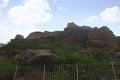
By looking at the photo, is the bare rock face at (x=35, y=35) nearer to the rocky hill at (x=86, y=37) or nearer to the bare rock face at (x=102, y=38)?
the rocky hill at (x=86, y=37)

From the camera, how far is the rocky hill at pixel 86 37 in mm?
41969

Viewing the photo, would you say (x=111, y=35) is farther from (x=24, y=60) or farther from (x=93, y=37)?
(x=24, y=60)

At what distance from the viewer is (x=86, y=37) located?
43.7m

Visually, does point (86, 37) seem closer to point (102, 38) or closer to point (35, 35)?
point (102, 38)

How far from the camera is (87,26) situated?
47594mm

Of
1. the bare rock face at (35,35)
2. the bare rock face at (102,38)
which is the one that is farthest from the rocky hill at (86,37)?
the bare rock face at (35,35)

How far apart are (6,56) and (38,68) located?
1365cm

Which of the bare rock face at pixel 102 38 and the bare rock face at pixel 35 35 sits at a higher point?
the bare rock face at pixel 35 35

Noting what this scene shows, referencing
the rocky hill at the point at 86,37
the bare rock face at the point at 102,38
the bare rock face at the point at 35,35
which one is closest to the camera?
the bare rock face at the point at 102,38

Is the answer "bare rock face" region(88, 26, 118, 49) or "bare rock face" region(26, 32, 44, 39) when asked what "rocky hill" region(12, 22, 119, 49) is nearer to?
"bare rock face" region(88, 26, 118, 49)

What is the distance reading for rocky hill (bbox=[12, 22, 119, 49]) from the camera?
4197cm

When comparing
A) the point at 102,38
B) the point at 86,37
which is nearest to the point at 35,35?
the point at 86,37

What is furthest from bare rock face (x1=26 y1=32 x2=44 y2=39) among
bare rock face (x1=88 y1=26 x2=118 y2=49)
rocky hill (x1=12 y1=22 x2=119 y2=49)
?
bare rock face (x1=88 y1=26 x2=118 y2=49)

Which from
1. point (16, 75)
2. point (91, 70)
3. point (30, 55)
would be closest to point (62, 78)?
point (91, 70)
